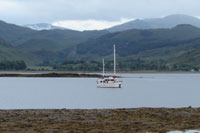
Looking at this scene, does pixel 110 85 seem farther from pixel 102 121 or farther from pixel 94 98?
pixel 102 121

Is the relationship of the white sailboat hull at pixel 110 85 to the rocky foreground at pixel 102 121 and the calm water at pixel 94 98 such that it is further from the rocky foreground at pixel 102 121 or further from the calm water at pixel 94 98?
the rocky foreground at pixel 102 121

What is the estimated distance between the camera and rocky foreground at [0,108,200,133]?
32456mm

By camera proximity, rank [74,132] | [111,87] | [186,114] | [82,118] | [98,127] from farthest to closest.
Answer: [111,87] < [186,114] < [82,118] < [98,127] < [74,132]

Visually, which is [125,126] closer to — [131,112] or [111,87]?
[131,112]

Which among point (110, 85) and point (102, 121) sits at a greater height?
point (102, 121)

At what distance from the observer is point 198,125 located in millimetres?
34000

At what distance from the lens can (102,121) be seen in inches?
1459

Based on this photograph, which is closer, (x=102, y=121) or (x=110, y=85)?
(x=102, y=121)

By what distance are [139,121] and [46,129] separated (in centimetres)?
846

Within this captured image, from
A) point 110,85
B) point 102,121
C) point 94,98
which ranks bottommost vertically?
point 94,98

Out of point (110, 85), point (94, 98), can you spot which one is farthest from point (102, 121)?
point (110, 85)

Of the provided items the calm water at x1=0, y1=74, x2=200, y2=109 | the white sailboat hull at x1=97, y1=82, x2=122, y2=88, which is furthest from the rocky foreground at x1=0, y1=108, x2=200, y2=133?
the white sailboat hull at x1=97, y1=82, x2=122, y2=88

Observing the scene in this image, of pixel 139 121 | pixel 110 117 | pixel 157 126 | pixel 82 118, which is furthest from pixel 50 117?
pixel 157 126

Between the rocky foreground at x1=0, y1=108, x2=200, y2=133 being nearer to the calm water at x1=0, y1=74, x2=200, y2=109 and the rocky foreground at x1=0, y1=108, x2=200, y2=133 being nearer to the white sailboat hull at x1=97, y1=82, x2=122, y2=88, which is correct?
the calm water at x1=0, y1=74, x2=200, y2=109
